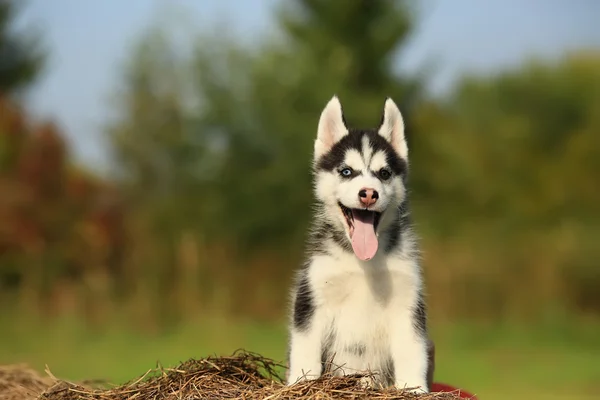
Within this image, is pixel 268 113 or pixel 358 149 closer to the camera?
pixel 358 149

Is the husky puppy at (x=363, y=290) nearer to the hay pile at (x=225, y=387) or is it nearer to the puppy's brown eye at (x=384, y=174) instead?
the puppy's brown eye at (x=384, y=174)

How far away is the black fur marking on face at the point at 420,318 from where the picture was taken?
4531mm

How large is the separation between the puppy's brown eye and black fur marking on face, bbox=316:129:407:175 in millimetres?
53

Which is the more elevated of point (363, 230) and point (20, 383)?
point (363, 230)

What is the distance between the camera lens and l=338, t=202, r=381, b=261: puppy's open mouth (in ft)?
14.3

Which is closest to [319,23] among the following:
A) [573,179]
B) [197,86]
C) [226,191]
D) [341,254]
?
[197,86]

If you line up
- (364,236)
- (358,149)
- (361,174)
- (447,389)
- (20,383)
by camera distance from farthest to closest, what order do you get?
(20,383) < (447,389) < (358,149) < (361,174) < (364,236)

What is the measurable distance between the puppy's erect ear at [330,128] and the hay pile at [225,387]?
1.37 meters

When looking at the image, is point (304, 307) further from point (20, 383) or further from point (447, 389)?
point (20, 383)

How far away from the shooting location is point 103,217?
16469mm

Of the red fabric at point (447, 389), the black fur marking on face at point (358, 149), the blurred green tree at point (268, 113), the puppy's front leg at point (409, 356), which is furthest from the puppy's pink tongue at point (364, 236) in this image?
the blurred green tree at point (268, 113)

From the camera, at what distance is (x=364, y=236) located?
4.42 meters

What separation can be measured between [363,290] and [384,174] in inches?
27.4

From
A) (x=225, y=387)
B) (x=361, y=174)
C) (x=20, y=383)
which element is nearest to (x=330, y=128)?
(x=361, y=174)
